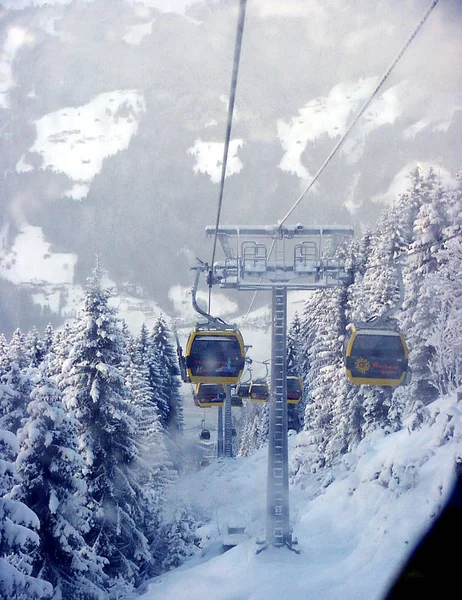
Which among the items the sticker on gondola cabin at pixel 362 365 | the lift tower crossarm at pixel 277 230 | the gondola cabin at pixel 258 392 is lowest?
the gondola cabin at pixel 258 392

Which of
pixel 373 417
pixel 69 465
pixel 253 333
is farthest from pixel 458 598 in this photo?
pixel 253 333

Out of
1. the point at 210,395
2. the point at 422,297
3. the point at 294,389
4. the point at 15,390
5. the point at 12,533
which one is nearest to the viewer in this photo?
the point at 12,533

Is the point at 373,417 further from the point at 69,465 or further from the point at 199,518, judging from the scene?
the point at 69,465

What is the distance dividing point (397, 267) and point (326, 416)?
23.1 m

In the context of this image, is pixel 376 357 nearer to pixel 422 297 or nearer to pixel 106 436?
pixel 106 436

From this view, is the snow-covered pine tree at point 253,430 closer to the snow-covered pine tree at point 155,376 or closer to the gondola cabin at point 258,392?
the snow-covered pine tree at point 155,376

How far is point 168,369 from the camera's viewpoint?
47219mm

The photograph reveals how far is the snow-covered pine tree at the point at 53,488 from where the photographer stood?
14.1 meters

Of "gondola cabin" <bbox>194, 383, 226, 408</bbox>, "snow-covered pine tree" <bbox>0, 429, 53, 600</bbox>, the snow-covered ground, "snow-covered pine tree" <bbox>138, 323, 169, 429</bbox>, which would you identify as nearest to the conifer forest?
"snow-covered pine tree" <bbox>0, 429, 53, 600</bbox>

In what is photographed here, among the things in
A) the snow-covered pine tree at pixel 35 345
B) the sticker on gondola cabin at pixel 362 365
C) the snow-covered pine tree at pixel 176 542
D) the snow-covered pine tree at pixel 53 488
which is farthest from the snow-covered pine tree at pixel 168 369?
the sticker on gondola cabin at pixel 362 365

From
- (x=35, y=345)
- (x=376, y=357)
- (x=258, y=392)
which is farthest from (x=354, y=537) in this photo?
(x=35, y=345)

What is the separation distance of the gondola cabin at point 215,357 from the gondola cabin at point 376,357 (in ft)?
8.97

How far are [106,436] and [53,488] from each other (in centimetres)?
563

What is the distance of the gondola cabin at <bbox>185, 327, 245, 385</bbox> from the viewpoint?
13586mm
